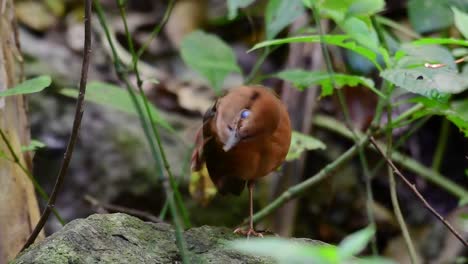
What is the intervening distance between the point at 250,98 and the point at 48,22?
11.7ft

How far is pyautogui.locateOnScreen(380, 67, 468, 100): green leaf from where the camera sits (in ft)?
5.58

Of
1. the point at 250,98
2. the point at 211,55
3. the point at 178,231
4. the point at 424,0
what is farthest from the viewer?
the point at 424,0

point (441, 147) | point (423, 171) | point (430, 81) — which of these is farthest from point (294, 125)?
point (430, 81)

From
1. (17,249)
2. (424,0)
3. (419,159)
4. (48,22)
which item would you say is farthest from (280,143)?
(48,22)

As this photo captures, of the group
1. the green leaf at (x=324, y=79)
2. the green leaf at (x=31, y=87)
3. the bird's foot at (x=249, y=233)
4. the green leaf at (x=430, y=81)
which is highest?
the green leaf at (x=31, y=87)

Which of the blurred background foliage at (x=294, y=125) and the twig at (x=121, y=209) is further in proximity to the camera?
the blurred background foliage at (x=294, y=125)

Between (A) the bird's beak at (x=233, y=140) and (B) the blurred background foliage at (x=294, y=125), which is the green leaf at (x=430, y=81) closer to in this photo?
(A) the bird's beak at (x=233, y=140)

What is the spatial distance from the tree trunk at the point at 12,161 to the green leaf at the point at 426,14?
1695 mm

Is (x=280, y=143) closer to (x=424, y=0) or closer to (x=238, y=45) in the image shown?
(x=424, y=0)

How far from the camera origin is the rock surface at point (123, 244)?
1.45 meters

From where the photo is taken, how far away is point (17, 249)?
205 cm

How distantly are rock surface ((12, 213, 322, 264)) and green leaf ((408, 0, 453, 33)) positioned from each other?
1734 millimetres

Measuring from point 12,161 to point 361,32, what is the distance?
106cm

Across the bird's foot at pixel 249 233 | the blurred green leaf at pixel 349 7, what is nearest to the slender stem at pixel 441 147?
the blurred green leaf at pixel 349 7
